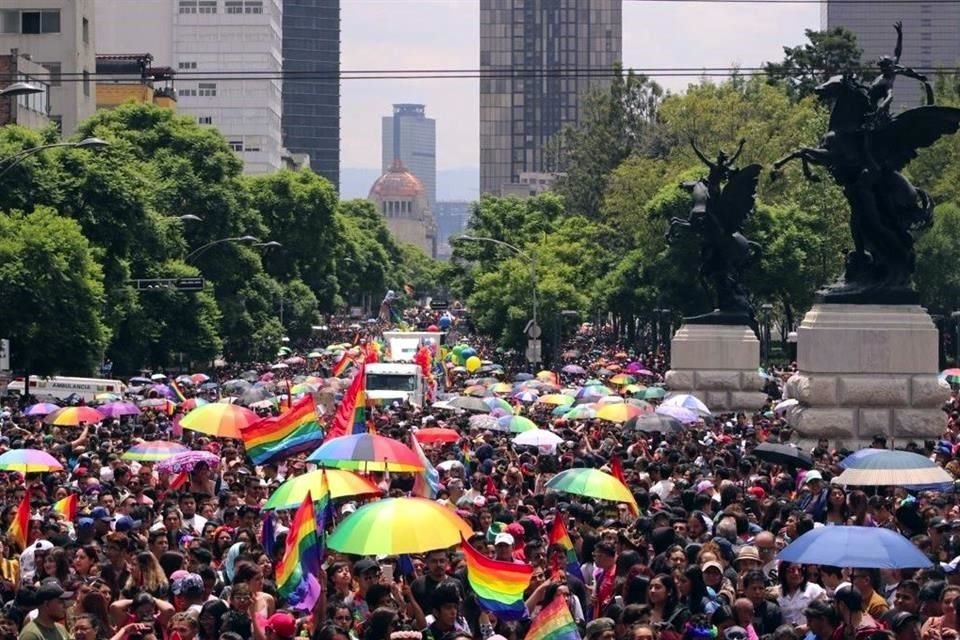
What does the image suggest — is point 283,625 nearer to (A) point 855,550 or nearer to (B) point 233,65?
(A) point 855,550

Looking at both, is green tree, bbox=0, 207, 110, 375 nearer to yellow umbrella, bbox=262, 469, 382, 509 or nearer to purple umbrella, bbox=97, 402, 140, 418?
purple umbrella, bbox=97, 402, 140, 418

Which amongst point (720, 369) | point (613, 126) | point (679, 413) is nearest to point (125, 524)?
point (679, 413)

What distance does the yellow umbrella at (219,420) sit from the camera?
24375mm

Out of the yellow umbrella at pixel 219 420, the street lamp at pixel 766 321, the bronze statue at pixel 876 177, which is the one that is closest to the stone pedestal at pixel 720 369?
the bronze statue at pixel 876 177

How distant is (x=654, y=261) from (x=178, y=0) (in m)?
101

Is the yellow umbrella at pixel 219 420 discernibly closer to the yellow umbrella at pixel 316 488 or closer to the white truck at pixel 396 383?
the yellow umbrella at pixel 316 488

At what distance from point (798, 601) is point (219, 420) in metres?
11.6

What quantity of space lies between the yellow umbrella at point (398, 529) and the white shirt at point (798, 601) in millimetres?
2059

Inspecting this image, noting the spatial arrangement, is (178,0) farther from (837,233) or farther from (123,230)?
(123,230)

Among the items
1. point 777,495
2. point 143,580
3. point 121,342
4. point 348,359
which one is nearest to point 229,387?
point 348,359

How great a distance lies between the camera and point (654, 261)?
256ft

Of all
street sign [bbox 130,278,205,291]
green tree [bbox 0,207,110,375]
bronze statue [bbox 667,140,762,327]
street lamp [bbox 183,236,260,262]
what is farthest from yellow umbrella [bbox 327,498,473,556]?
street lamp [bbox 183,236,260,262]

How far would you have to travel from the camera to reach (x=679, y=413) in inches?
1243

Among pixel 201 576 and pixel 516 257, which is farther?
pixel 516 257
